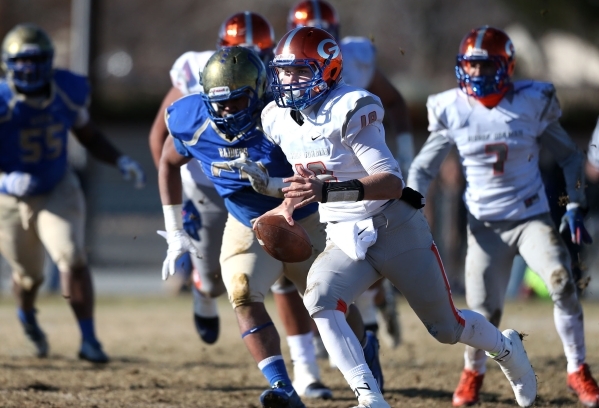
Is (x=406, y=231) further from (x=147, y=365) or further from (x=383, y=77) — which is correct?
(x=147, y=365)

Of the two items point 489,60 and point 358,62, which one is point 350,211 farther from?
point 358,62

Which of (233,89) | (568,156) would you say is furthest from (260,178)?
(568,156)

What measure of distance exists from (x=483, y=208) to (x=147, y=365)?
8.75 feet

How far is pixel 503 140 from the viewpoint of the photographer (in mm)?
5152

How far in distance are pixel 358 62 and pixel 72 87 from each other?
1978 millimetres

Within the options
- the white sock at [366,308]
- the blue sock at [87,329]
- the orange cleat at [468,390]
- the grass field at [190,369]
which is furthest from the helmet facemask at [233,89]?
the blue sock at [87,329]

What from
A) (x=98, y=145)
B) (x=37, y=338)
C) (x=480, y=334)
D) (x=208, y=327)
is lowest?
(x=37, y=338)

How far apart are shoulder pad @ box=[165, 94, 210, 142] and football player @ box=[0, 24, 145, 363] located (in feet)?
5.59

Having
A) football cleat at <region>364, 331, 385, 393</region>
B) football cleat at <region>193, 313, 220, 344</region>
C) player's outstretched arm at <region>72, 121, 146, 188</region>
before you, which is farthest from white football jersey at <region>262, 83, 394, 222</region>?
player's outstretched arm at <region>72, 121, 146, 188</region>

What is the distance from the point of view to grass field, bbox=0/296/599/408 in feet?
17.4

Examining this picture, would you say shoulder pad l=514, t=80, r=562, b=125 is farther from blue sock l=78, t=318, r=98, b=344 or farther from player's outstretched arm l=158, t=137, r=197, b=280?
blue sock l=78, t=318, r=98, b=344

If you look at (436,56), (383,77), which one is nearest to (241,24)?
(383,77)

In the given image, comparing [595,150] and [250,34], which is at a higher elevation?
[250,34]

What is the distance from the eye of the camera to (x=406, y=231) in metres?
4.28
